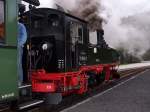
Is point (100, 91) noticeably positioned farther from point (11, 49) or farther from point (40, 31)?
point (11, 49)

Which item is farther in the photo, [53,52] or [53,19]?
[53,19]

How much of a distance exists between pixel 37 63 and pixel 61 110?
151 cm

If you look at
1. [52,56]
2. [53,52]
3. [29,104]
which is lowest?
[29,104]

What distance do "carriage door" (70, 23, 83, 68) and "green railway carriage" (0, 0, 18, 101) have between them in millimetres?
3902

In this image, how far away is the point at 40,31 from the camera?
38.8 ft

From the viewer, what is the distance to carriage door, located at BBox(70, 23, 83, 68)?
41.1ft

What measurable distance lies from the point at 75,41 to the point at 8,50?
4501 mm

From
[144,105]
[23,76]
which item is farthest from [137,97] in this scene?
[23,76]

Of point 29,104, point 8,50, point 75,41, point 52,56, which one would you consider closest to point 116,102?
point 75,41

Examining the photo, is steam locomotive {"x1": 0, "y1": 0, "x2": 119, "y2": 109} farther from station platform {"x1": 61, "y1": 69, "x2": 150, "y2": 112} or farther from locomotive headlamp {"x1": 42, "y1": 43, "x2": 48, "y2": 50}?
station platform {"x1": 61, "y1": 69, "x2": 150, "y2": 112}

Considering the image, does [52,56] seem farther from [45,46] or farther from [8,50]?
[8,50]

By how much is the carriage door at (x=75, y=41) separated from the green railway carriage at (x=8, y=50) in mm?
3902

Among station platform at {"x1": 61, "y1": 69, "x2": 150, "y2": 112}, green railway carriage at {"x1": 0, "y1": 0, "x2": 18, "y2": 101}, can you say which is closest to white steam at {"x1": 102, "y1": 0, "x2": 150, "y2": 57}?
station platform at {"x1": 61, "y1": 69, "x2": 150, "y2": 112}

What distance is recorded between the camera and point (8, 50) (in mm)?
8508
